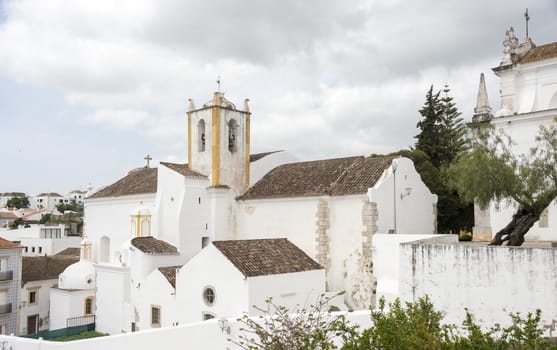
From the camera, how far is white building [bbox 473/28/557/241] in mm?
17719

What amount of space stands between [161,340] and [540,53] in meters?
17.0

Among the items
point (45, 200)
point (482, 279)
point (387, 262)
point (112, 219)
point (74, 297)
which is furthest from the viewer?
point (45, 200)

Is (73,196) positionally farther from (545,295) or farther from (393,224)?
(545,295)

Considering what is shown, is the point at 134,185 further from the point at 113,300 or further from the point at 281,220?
the point at 281,220

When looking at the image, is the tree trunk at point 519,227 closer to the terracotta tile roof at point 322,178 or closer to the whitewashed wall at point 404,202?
the whitewashed wall at point 404,202

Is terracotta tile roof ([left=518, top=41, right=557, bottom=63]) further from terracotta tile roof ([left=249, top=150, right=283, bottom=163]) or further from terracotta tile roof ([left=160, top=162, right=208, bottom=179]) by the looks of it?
terracotta tile roof ([left=160, top=162, right=208, bottom=179])

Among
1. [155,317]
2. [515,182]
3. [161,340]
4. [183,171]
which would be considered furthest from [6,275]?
[515,182]

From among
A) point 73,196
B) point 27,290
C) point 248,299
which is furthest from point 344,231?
point 73,196

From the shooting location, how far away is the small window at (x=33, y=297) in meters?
30.1

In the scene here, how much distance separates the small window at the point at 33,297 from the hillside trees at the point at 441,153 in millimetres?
23456

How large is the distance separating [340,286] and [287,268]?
2.92 meters

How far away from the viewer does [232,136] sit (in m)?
24.5

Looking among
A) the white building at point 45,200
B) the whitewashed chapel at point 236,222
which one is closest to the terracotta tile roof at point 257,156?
the whitewashed chapel at point 236,222

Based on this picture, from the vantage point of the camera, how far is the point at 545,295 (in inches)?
462
